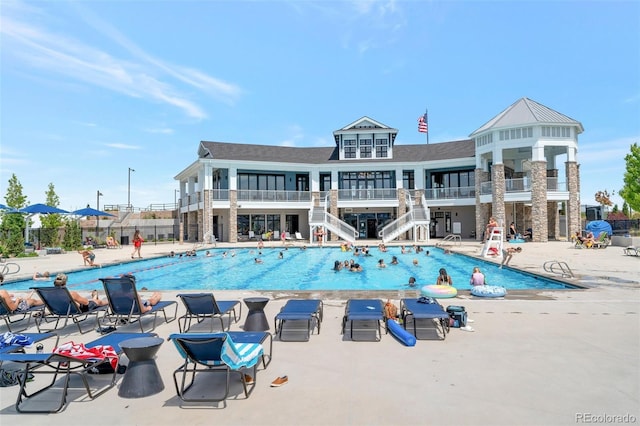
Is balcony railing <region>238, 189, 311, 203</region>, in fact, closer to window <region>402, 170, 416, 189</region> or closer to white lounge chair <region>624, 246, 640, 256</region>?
window <region>402, 170, 416, 189</region>

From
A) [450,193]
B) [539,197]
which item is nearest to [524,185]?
[539,197]

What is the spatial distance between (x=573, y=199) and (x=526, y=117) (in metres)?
7.17

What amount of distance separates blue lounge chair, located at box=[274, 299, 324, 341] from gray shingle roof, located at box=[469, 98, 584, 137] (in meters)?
27.3

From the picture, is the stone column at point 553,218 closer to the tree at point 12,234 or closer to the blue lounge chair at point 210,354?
the blue lounge chair at point 210,354

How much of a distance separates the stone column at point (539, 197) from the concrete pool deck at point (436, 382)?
23205 millimetres

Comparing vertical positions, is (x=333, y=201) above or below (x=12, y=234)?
above

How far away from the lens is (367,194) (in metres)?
35.1

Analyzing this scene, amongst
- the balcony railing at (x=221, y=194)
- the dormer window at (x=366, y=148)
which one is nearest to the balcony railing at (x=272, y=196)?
the balcony railing at (x=221, y=194)

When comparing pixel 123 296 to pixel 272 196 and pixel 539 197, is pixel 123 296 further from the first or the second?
pixel 539 197

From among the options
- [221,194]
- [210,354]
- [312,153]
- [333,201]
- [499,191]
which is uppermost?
[312,153]

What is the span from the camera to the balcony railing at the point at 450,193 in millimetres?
33312

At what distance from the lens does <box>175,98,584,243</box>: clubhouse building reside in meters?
29.2

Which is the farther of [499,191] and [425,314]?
[499,191]

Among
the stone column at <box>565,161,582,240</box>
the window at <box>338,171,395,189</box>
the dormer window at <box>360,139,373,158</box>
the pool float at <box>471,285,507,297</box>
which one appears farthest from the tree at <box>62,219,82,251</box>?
the stone column at <box>565,161,582,240</box>
